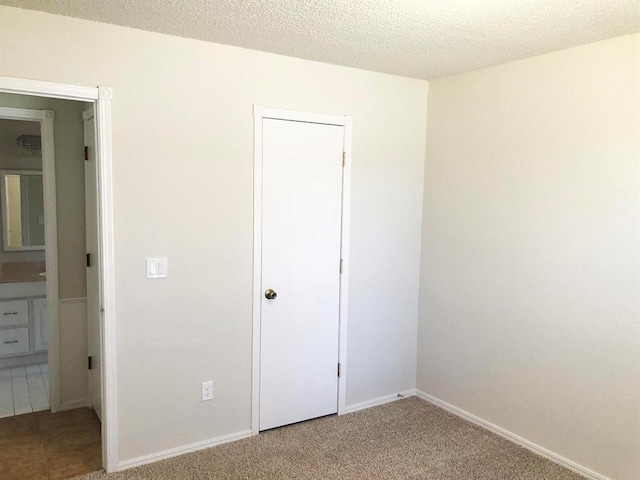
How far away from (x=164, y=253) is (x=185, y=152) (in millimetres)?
572

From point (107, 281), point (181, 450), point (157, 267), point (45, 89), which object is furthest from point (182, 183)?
point (181, 450)

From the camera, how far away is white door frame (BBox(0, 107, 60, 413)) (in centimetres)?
320

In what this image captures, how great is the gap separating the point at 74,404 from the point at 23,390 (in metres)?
0.61

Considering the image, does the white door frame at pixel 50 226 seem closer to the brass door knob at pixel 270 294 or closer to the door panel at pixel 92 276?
the door panel at pixel 92 276

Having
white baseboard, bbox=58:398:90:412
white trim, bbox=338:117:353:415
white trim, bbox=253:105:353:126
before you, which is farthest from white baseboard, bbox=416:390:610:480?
white baseboard, bbox=58:398:90:412

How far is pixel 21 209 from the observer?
14.5 ft

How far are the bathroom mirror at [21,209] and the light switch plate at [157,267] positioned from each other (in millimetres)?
2469

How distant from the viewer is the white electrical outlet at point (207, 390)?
287 cm

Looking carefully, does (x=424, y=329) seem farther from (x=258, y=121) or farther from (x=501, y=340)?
(x=258, y=121)

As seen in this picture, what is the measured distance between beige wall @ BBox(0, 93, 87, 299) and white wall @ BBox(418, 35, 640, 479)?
248 cm

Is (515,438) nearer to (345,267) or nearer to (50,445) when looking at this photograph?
(345,267)

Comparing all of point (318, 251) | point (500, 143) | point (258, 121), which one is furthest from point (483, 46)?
point (318, 251)

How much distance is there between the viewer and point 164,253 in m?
2.68

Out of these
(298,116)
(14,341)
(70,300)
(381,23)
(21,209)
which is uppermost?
(381,23)
